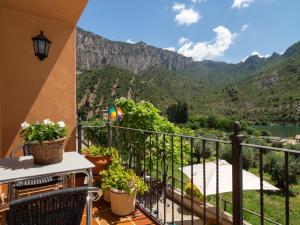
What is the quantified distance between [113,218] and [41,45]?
228 centimetres

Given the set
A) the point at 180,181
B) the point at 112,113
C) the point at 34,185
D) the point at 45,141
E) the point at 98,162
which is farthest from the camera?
the point at 112,113

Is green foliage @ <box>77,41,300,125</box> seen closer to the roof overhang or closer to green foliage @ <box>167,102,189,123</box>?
green foliage @ <box>167,102,189,123</box>

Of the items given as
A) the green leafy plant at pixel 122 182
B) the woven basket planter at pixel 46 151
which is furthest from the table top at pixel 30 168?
the green leafy plant at pixel 122 182

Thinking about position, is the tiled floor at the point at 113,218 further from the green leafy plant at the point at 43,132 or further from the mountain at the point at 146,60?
the mountain at the point at 146,60

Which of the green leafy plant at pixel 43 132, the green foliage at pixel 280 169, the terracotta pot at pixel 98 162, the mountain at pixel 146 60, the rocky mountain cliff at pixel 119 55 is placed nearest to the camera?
the green leafy plant at pixel 43 132

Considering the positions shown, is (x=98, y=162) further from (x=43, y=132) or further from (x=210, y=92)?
(x=210, y=92)

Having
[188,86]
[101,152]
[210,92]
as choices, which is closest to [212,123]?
[188,86]

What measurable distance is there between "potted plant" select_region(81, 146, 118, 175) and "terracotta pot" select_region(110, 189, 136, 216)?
689 mm

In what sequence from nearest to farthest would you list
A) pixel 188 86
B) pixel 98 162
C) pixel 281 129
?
pixel 98 162 < pixel 281 129 < pixel 188 86

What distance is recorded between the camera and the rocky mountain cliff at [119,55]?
71812 millimetres

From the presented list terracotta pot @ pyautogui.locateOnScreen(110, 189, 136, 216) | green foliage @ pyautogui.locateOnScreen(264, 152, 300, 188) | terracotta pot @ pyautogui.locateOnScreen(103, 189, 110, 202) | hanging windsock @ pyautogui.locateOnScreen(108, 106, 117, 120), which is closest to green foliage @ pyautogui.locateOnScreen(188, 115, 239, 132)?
green foliage @ pyautogui.locateOnScreen(264, 152, 300, 188)

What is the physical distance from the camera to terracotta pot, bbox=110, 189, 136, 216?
2728 mm

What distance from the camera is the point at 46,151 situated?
6.00 feet

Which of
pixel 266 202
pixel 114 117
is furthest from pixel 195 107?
pixel 114 117
